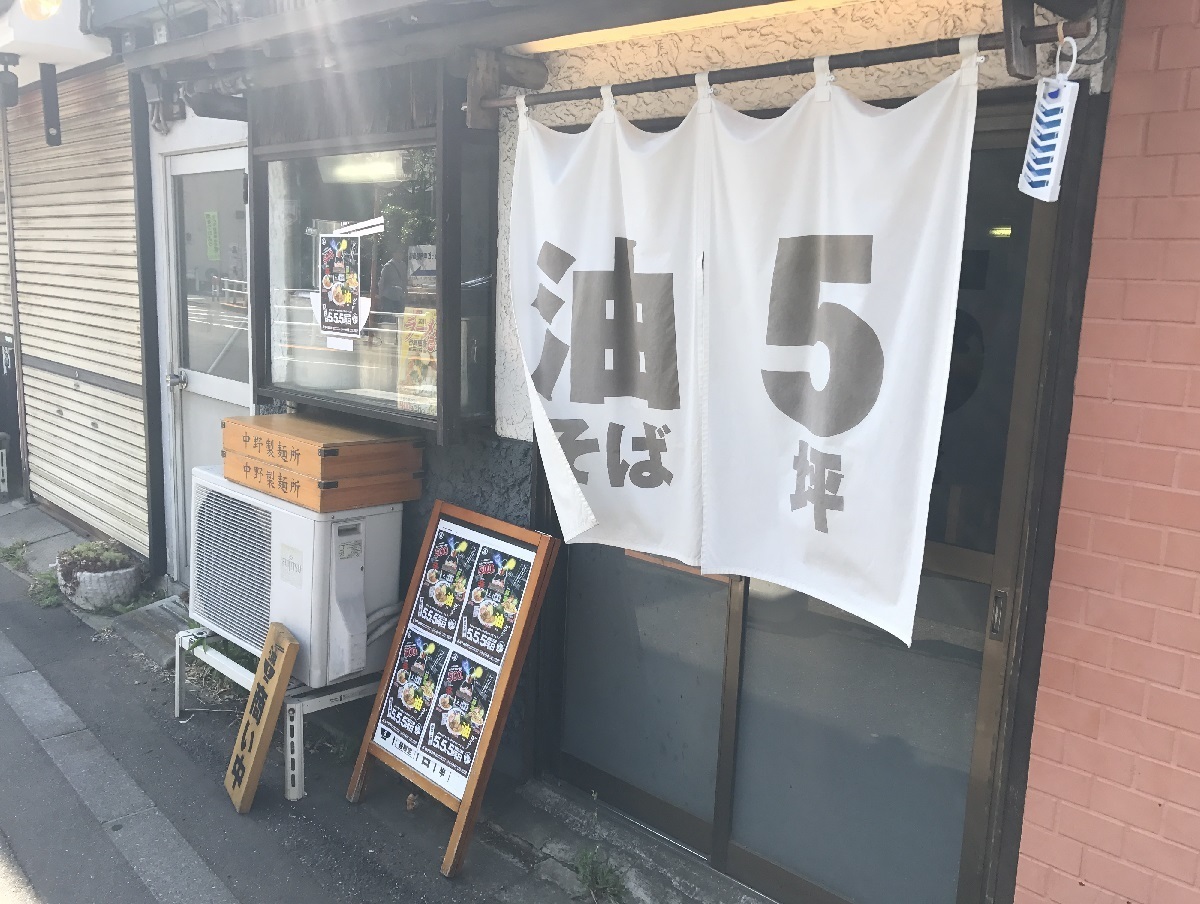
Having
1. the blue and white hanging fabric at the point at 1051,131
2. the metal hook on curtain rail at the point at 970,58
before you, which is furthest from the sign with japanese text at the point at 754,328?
the blue and white hanging fabric at the point at 1051,131

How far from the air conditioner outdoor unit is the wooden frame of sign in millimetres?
289

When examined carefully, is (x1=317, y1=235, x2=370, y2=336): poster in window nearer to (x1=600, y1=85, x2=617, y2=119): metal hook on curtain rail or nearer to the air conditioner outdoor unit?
the air conditioner outdoor unit

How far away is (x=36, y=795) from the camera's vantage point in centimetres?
515

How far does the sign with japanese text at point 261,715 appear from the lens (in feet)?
16.2

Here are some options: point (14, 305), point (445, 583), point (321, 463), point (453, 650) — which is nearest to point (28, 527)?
point (14, 305)

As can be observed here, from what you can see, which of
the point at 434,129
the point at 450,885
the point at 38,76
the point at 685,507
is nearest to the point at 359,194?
the point at 434,129

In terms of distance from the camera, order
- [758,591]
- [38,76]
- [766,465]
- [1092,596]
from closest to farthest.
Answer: [1092,596], [766,465], [758,591], [38,76]

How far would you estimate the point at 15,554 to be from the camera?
30.5ft

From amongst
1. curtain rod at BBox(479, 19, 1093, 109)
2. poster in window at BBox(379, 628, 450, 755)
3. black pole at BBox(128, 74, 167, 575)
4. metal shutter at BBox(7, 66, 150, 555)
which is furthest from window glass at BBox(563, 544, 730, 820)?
metal shutter at BBox(7, 66, 150, 555)

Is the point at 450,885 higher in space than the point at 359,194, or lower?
lower

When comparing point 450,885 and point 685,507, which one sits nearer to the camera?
point 685,507

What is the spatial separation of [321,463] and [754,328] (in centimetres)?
262

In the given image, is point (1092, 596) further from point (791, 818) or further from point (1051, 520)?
point (791, 818)

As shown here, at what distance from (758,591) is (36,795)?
420cm
